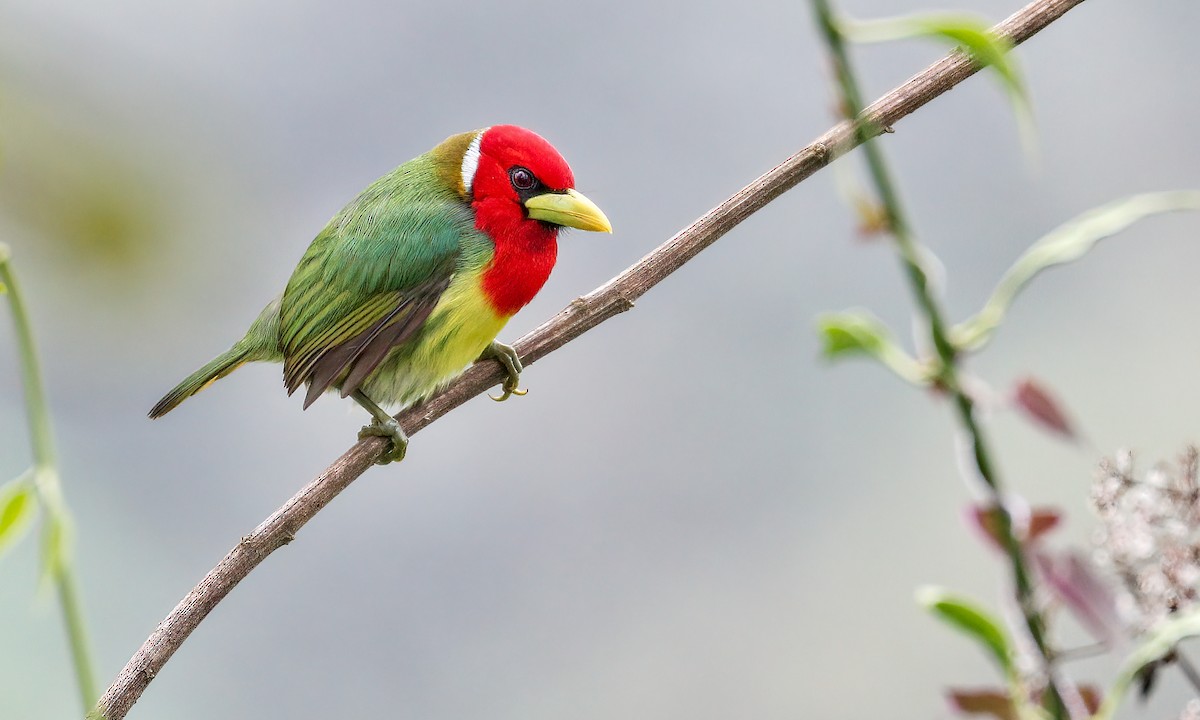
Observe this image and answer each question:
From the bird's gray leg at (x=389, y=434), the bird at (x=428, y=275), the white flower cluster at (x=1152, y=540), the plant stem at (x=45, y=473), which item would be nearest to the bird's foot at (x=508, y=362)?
the bird at (x=428, y=275)

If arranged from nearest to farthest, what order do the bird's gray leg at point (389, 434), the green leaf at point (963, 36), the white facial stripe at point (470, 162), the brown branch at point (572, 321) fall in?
the green leaf at point (963, 36)
the brown branch at point (572, 321)
the bird's gray leg at point (389, 434)
the white facial stripe at point (470, 162)

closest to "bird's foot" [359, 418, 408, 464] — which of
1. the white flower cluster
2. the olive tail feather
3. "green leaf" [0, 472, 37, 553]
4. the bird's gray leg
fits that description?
the bird's gray leg

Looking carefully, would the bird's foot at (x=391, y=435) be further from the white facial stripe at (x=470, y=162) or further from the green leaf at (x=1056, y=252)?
the green leaf at (x=1056, y=252)

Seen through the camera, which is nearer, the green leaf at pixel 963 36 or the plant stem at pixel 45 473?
the green leaf at pixel 963 36

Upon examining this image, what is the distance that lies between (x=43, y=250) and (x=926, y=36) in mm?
1781

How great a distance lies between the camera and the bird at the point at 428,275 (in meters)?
1.17

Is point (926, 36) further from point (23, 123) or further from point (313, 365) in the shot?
point (23, 123)

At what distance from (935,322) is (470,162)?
3.40 feet

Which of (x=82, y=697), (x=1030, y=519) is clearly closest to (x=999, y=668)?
(x=1030, y=519)

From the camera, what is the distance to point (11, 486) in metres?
0.43

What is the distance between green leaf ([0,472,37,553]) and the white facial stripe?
83 centimetres

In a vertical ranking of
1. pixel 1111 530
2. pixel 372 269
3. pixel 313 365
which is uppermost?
pixel 372 269

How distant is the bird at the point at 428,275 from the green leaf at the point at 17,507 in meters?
0.70

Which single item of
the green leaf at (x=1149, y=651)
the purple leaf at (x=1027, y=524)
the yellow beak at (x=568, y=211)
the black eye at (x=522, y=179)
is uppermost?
the black eye at (x=522, y=179)
